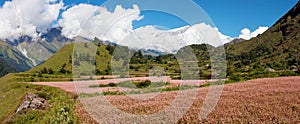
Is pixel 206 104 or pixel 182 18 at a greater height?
pixel 182 18

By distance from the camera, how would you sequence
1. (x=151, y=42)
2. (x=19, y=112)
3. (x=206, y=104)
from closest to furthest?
(x=206, y=104) < (x=151, y=42) < (x=19, y=112)

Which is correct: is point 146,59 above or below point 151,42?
above

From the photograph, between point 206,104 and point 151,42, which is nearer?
point 206,104

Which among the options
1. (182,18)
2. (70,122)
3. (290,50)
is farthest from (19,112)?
(290,50)

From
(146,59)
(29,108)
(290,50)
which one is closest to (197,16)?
(29,108)

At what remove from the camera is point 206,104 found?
42.9 feet

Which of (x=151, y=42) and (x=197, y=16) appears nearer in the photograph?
(x=197, y=16)

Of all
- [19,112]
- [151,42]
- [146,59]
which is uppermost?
[146,59]

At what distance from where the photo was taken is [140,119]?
11.4 meters

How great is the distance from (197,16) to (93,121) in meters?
6.09

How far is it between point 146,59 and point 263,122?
13320 cm

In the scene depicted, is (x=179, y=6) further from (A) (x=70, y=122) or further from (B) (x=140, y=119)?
(A) (x=70, y=122)

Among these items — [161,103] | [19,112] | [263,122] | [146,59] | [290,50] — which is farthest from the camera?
[290,50]

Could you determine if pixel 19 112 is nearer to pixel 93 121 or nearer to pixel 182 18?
pixel 93 121
